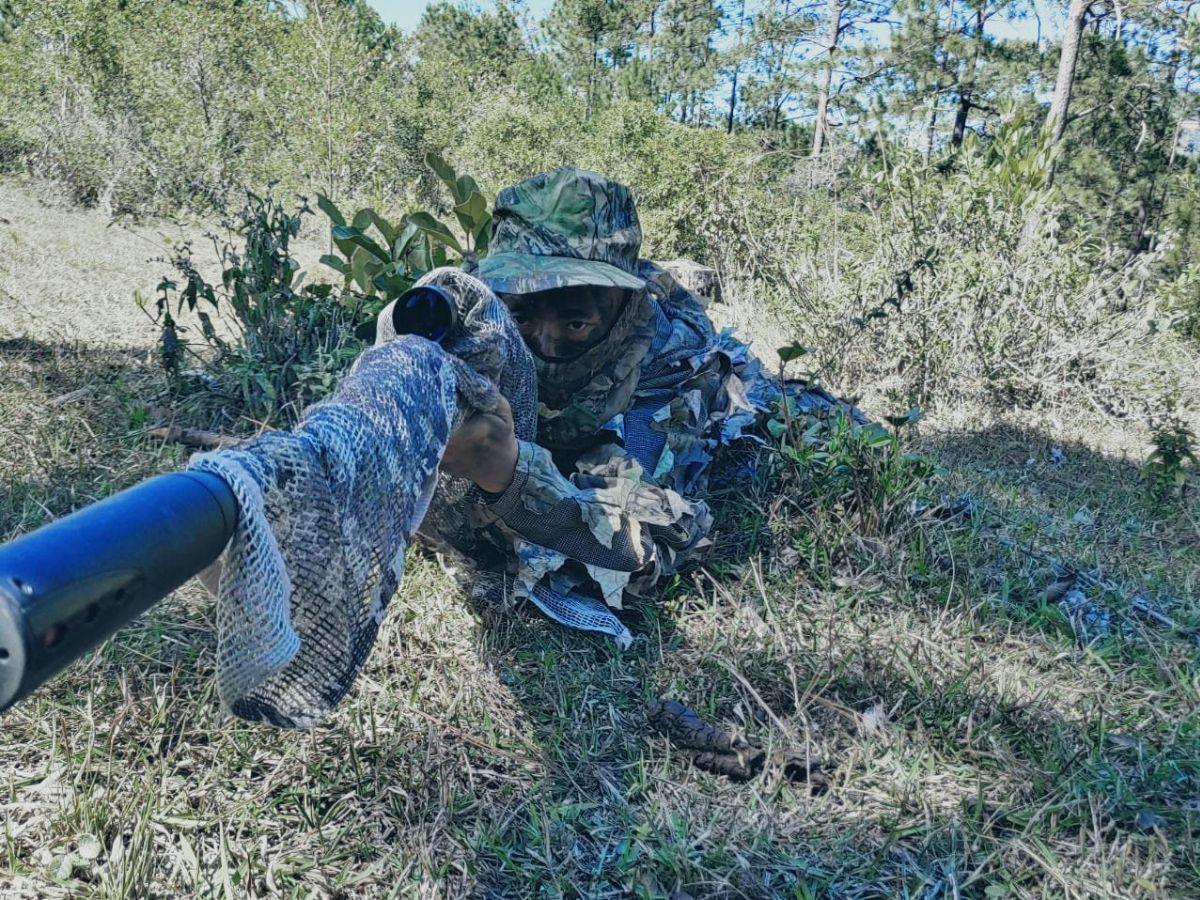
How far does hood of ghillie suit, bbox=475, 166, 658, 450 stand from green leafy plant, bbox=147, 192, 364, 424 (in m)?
0.72

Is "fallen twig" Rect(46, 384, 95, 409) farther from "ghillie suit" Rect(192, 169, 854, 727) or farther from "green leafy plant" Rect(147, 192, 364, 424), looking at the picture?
"ghillie suit" Rect(192, 169, 854, 727)

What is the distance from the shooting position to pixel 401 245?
2.98 metres

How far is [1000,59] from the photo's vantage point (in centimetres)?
1656

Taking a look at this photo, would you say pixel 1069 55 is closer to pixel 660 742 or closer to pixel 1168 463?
pixel 1168 463

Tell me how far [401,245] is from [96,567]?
2463 millimetres

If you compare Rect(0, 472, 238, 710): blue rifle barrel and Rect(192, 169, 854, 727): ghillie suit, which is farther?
Rect(192, 169, 854, 727): ghillie suit

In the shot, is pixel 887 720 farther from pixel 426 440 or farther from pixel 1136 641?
pixel 426 440

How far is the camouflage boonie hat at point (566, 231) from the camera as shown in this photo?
2242mm

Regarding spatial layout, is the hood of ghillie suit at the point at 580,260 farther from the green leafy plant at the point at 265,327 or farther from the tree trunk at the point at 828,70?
the tree trunk at the point at 828,70

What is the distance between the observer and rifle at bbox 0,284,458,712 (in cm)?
61

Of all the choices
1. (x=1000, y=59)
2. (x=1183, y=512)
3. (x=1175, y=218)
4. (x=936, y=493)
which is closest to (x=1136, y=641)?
(x=936, y=493)

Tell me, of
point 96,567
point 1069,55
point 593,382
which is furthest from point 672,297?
point 1069,55

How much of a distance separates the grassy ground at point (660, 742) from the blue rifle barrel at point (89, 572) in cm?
79

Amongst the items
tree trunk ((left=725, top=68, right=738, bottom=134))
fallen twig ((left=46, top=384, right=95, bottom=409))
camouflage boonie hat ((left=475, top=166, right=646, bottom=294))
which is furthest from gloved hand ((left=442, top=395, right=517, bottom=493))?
tree trunk ((left=725, top=68, right=738, bottom=134))
